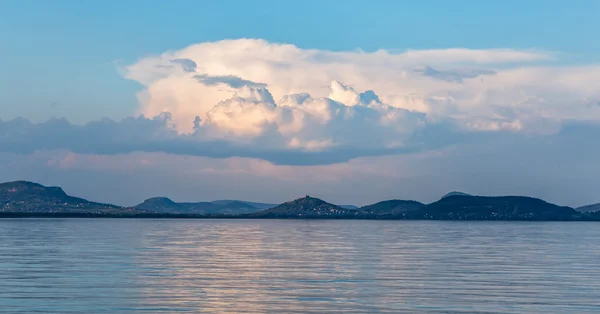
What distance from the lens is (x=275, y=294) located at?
4581 centimetres

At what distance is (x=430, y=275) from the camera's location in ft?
190

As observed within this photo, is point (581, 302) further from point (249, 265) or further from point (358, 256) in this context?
point (358, 256)

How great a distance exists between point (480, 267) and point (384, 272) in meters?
9.90

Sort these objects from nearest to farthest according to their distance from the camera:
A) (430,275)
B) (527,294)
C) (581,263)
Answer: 1. (527,294)
2. (430,275)
3. (581,263)

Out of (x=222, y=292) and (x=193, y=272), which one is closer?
(x=222, y=292)

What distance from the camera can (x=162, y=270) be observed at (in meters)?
60.9

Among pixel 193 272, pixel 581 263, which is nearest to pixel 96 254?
pixel 193 272

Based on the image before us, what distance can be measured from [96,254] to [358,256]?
2469 centimetres

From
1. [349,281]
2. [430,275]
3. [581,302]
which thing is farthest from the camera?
[430,275]

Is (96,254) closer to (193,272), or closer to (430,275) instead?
(193,272)

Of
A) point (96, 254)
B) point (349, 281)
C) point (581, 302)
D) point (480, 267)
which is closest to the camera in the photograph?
point (581, 302)

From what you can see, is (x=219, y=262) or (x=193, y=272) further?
(x=219, y=262)

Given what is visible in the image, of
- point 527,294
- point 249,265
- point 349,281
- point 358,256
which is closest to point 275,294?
point 349,281

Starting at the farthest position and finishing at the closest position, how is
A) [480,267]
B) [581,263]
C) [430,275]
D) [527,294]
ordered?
[581,263]
[480,267]
[430,275]
[527,294]
